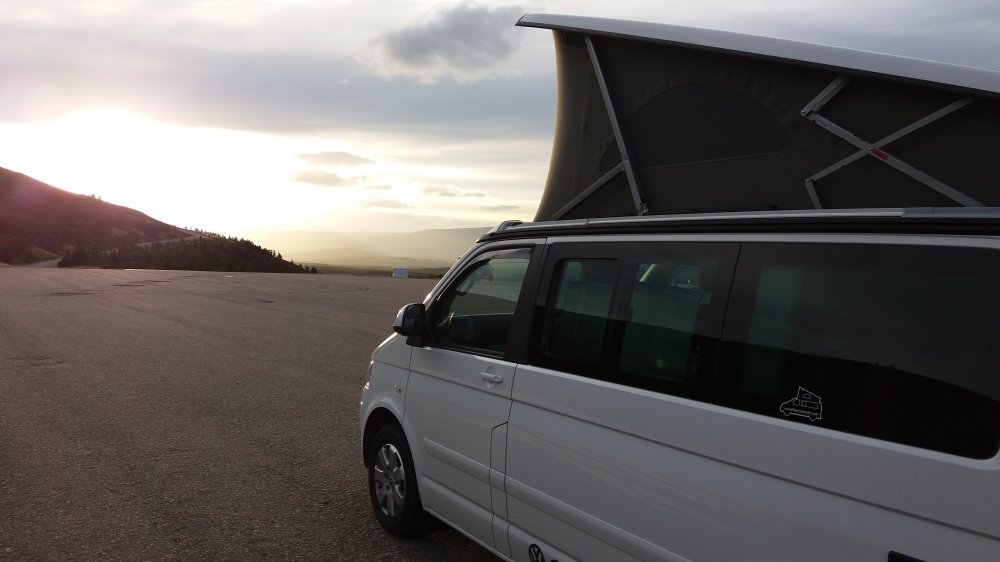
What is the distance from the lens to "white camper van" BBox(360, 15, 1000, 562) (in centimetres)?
202

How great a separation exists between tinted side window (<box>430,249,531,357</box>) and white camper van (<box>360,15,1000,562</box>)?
0.06ft

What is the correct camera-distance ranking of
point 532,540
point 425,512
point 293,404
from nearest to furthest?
point 532,540, point 425,512, point 293,404

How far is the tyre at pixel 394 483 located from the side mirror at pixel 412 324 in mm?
628

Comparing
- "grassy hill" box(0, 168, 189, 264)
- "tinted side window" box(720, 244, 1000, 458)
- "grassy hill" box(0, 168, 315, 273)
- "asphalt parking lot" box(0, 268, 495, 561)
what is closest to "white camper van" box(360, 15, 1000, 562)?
"tinted side window" box(720, 244, 1000, 458)

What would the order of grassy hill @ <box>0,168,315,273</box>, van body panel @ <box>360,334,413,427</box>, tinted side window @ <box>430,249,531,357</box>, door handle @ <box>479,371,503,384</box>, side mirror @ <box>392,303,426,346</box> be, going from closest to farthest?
door handle @ <box>479,371,503,384</box> < tinted side window @ <box>430,249,531,357</box> < side mirror @ <box>392,303,426,346</box> < van body panel @ <box>360,334,413,427</box> < grassy hill @ <box>0,168,315,273</box>

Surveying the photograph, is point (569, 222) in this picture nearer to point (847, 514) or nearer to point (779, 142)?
point (779, 142)

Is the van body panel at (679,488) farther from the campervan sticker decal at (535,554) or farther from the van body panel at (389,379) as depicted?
the van body panel at (389,379)

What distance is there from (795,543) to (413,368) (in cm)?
259

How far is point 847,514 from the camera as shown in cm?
208

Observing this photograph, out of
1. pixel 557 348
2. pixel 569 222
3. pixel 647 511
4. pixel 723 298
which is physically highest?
pixel 569 222

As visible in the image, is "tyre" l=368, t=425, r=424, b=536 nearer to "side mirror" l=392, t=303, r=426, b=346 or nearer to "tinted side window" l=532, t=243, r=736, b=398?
"side mirror" l=392, t=303, r=426, b=346

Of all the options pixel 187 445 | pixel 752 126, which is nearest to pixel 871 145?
pixel 752 126

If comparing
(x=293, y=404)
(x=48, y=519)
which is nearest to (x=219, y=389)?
(x=293, y=404)

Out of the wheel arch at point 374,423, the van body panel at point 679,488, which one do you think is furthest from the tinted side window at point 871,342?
the wheel arch at point 374,423
